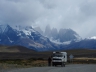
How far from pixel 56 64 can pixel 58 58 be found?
1.65m

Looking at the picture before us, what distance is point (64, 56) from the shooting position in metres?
65.1

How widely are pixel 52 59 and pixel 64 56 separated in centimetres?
306

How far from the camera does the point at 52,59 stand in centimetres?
6400

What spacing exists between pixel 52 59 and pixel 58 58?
4.69ft

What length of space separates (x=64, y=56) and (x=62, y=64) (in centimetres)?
234

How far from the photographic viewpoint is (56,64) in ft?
211

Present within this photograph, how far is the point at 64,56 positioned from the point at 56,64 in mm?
2696

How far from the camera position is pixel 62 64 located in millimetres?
63594

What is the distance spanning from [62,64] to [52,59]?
253cm
